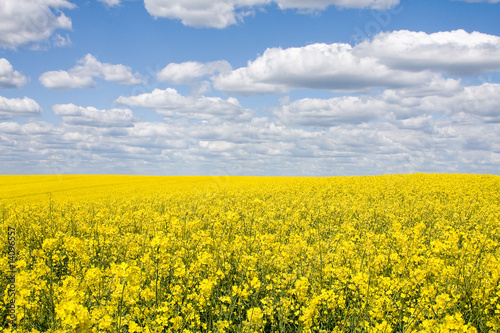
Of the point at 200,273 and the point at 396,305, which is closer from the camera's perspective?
the point at 396,305

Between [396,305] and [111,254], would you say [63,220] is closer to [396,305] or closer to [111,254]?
[111,254]

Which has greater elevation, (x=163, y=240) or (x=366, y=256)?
(x=163, y=240)

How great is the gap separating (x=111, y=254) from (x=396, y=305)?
578cm

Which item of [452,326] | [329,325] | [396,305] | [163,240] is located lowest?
[329,325]

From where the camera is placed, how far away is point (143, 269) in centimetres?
589

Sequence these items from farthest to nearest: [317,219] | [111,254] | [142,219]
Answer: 1. [317,219]
2. [142,219]
3. [111,254]

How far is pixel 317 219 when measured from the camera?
1193 centimetres

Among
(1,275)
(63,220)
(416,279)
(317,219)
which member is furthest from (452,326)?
(63,220)

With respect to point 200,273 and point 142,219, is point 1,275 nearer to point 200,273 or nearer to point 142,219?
point 200,273

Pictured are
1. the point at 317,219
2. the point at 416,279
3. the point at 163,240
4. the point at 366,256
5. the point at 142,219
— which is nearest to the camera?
the point at 163,240

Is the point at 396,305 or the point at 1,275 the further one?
the point at 1,275

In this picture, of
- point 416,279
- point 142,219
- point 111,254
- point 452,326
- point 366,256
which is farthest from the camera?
point 142,219

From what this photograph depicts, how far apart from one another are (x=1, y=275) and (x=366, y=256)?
696 cm

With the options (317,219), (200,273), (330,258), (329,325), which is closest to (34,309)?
(200,273)
